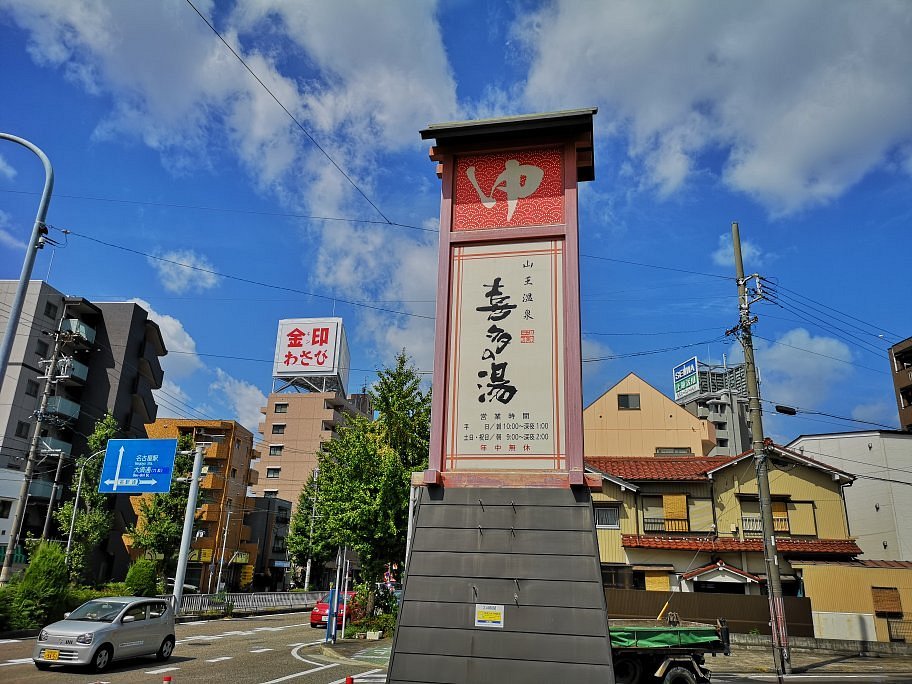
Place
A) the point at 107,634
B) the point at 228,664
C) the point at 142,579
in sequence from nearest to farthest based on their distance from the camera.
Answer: the point at 107,634, the point at 228,664, the point at 142,579

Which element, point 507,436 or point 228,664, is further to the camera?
point 228,664

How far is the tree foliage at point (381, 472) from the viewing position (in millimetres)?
22391

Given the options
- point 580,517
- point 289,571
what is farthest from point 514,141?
point 289,571

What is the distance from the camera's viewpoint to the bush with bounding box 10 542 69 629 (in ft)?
65.1

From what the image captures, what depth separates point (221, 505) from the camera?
160 ft

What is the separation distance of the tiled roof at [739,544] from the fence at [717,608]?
259 centimetres

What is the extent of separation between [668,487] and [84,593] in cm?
2543

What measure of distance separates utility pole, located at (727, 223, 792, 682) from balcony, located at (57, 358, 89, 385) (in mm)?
42708

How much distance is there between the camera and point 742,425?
56.7m

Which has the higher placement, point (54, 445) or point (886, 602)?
point (54, 445)

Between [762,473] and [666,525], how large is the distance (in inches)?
441

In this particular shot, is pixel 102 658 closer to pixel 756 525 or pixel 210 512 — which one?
pixel 756 525

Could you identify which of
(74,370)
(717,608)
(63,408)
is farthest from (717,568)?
(74,370)

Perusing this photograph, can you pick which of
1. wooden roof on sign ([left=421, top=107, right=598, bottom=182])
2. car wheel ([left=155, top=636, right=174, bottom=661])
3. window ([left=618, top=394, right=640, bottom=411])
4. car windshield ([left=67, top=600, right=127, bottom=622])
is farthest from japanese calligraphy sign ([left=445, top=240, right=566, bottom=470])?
window ([left=618, top=394, right=640, bottom=411])
